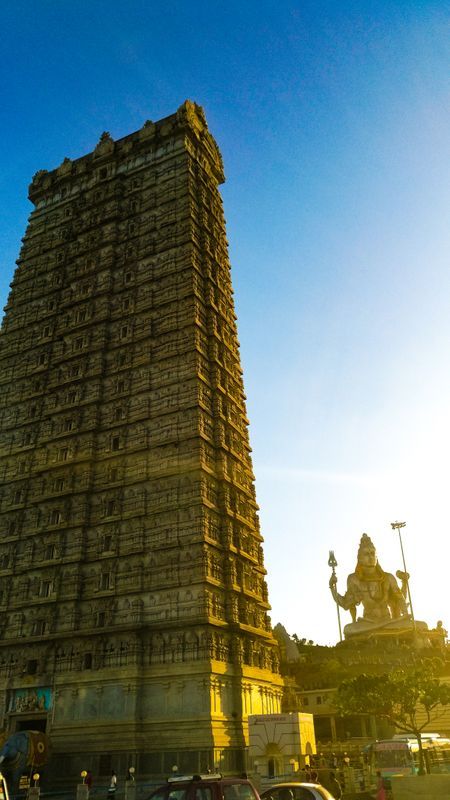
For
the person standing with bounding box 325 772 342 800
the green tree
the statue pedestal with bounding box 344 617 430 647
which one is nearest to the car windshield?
the person standing with bounding box 325 772 342 800

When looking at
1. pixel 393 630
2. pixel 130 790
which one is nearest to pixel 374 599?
pixel 393 630


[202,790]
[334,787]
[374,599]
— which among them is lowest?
[334,787]

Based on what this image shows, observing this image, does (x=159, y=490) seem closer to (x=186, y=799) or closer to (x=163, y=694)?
(x=163, y=694)

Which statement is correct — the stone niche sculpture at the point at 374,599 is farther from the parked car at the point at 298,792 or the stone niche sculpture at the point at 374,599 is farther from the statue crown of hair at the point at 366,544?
the parked car at the point at 298,792

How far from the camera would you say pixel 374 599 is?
83.7m

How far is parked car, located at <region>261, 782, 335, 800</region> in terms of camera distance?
55.6 feet

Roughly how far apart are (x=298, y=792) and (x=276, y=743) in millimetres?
16063

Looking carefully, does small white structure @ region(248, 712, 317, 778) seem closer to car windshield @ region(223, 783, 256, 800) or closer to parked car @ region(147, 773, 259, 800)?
car windshield @ region(223, 783, 256, 800)

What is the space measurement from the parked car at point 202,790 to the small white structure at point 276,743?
19610mm

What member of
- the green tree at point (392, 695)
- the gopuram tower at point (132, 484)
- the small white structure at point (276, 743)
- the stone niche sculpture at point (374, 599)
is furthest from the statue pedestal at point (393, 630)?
the small white structure at point (276, 743)

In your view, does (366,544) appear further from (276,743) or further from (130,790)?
(130,790)

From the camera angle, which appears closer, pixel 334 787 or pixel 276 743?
pixel 334 787

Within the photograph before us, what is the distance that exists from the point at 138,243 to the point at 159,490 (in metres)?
24.8

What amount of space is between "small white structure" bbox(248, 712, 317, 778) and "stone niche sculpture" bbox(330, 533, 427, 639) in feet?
169
